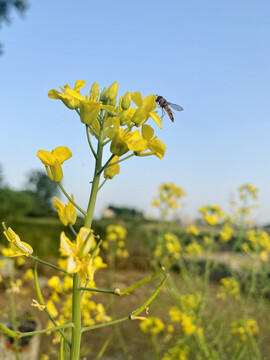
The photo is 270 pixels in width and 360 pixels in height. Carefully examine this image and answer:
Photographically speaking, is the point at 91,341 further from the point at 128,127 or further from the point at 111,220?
the point at 111,220

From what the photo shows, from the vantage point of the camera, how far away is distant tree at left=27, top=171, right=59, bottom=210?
14.5 m

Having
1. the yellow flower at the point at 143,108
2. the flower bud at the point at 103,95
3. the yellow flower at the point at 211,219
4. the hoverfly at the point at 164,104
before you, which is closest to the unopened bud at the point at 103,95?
the flower bud at the point at 103,95

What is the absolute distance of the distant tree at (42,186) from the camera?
1447cm

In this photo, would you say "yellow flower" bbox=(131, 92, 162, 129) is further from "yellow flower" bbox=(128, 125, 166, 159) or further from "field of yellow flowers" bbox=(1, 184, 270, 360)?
"field of yellow flowers" bbox=(1, 184, 270, 360)

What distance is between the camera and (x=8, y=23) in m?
14.2

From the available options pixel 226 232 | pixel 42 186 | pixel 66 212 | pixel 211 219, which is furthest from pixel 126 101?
pixel 42 186

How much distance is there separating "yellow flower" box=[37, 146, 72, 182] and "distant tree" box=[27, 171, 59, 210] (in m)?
13.4

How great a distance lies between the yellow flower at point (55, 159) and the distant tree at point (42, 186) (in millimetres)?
13421

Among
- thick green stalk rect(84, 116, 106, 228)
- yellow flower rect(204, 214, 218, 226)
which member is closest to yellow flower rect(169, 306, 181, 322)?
yellow flower rect(204, 214, 218, 226)

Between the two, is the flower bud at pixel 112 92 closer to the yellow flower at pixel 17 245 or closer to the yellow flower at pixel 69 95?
the yellow flower at pixel 69 95

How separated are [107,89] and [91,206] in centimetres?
39

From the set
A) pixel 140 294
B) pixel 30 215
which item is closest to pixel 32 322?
pixel 140 294

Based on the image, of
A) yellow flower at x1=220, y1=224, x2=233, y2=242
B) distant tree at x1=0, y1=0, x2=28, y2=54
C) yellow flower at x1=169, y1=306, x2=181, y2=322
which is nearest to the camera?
yellow flower at x1=169, y1=306, x2=181, y2=322

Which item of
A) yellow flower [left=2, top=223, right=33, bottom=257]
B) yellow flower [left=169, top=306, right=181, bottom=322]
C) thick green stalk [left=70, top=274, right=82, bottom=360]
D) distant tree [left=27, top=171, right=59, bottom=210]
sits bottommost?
yellow flower [left=169, top=306, right=181, bottom=322]
